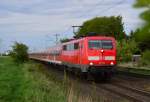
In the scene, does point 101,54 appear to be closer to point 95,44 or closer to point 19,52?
point 95,44

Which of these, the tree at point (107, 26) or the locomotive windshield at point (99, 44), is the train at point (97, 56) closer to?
the locomotive windshield at point (99, 44)

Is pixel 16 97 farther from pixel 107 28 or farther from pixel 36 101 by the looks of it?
pixel 107 28

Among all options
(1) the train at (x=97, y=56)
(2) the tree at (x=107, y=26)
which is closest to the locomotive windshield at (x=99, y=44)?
(1) the train at (x=97, y=56)

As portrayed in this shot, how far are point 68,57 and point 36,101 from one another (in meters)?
23.9

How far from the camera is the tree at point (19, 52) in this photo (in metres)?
74.3

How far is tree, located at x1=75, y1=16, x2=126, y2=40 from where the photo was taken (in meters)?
99.3

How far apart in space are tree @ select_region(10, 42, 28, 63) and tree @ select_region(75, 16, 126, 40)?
23570 mm

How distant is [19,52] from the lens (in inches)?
2945

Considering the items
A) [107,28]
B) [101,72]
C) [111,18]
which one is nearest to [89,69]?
[101,72]

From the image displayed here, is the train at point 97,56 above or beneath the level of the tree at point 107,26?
beneath

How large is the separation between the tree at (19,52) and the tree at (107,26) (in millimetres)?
23570

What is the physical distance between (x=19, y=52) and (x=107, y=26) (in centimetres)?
3111

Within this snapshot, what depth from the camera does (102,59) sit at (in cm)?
3127

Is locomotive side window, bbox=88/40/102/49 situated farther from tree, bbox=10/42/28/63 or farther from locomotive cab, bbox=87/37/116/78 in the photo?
tree, bbox=10/42/28/63
